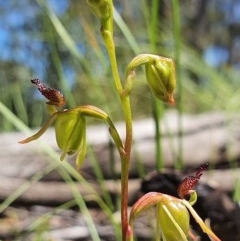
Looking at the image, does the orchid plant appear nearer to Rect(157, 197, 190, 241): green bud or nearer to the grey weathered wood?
Rect(157, 197, 190, 241): green bud

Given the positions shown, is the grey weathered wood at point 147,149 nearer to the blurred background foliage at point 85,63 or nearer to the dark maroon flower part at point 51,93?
the blurred background foliage at point 85,63

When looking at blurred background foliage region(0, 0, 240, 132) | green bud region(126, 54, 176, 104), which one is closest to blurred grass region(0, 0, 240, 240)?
blurred background foliage region(0, 0, 240, 132)

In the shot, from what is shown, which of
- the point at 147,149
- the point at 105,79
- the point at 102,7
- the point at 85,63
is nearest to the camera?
the point at 102,7

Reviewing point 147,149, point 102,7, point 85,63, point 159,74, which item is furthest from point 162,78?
point 147,149

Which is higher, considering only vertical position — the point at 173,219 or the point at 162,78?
the point at 162,78

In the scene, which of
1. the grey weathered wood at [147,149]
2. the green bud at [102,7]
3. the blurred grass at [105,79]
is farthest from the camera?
the grey weathered wood at [147,149]

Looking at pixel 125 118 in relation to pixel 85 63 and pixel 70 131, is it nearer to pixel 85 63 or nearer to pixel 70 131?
pixel 70 131

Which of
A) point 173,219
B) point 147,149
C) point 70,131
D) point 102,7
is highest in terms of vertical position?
point 102,7

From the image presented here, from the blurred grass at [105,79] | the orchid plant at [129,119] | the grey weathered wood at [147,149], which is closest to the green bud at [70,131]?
the orchid plant at [129,119]

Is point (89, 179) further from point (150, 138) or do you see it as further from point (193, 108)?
point (193, 108)
